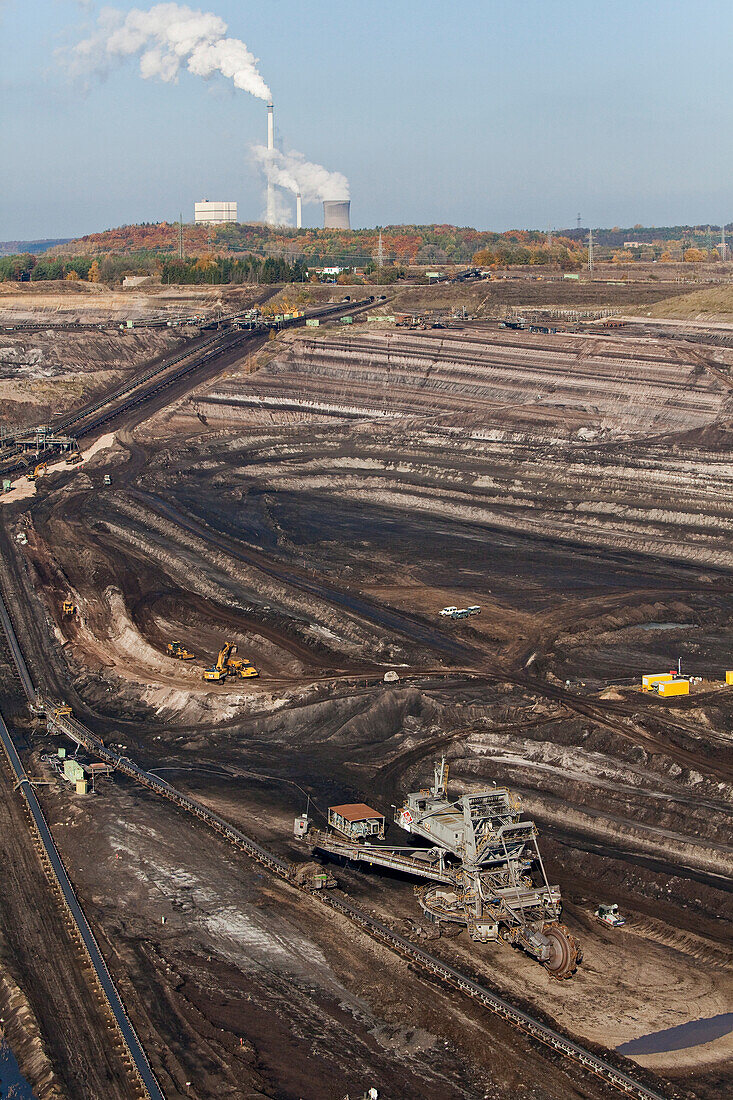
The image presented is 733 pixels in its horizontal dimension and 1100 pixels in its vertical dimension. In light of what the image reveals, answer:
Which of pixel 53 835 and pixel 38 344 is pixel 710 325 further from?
pixel 53 835

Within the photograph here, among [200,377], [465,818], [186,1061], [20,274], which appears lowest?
[186,1061]

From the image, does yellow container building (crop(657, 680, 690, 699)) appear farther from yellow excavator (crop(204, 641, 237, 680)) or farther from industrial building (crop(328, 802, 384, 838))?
yellow excavator (crop(204, 641, 237, 680))

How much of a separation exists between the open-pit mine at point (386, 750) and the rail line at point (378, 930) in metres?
0.11

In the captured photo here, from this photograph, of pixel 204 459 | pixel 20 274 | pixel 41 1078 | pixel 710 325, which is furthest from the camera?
pixel 20 274

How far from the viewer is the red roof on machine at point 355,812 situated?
34.4 metres

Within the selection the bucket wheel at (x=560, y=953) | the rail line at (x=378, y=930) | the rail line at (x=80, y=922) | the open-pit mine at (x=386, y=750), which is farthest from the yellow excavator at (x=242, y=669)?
the bucket wheel at (x=560, y=953)

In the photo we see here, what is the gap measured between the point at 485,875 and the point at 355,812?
608 centimetres

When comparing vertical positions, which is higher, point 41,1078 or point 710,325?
point 710,325

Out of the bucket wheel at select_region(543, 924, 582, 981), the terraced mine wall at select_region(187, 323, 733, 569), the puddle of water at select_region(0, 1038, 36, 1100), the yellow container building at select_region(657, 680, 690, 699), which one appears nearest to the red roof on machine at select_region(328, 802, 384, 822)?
the bucket wheel at select_region(543, 924, 582, 981)

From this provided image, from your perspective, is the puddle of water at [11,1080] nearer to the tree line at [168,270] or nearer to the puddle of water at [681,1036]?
the puddle of water at [681,1036]

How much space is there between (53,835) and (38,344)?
103659 mm

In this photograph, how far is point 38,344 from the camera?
132 m

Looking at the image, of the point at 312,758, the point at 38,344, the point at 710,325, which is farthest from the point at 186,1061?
the point at 38,344

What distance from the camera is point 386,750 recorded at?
142 feet
